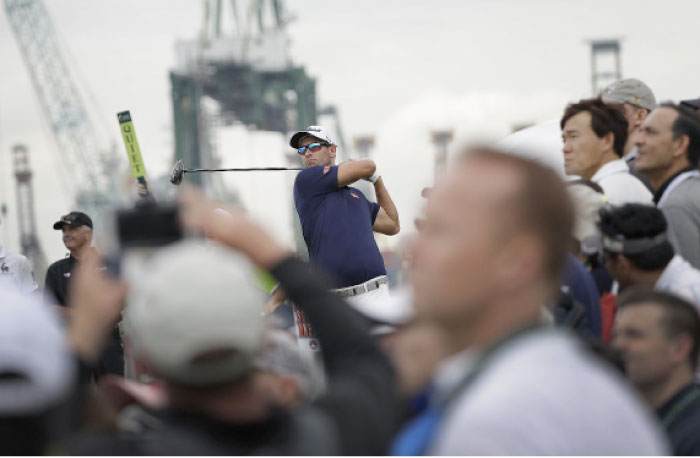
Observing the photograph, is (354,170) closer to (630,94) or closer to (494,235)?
(630,94)

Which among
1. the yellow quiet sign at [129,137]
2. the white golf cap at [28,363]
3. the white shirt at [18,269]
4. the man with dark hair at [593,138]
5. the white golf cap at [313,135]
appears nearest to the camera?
the white golf cap at [28,363]

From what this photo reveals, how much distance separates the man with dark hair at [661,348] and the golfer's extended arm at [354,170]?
3.03 m

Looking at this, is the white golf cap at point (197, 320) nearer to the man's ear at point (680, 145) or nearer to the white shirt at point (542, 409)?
the white shirt at point (542, 409)

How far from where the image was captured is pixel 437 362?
189 cm

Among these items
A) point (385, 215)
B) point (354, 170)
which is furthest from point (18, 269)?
point (354, 170)

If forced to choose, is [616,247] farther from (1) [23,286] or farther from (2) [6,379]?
(1) [23,286]

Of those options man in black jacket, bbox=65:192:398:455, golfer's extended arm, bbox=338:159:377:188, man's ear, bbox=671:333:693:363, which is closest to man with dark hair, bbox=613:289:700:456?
man's ear, bbox=671:333:693:363

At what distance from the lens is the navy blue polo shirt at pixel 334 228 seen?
6391mm

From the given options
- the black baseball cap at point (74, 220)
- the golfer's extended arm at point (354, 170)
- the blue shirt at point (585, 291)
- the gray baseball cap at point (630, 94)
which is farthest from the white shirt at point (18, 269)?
the blue shirt at point (585, 291)

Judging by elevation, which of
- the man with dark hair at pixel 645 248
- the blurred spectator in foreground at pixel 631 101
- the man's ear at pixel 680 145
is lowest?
the man with dark hair at pixel 645 248

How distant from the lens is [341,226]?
21.1 ft

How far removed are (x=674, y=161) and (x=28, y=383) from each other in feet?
11.7

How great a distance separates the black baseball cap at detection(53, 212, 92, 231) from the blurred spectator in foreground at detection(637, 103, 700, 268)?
516 cm

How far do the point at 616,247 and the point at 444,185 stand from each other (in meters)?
2.50
